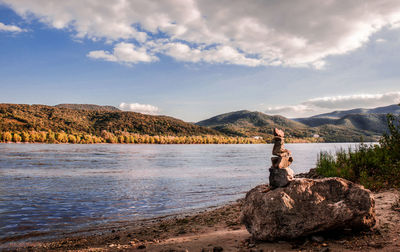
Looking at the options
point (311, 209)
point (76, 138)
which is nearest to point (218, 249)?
point (311, 209)

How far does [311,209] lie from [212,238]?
363 cm

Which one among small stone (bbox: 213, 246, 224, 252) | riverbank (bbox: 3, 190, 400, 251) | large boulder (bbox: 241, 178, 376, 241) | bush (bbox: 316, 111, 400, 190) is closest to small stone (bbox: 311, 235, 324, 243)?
riverbank (bbox: 3, 190, 400, 251)

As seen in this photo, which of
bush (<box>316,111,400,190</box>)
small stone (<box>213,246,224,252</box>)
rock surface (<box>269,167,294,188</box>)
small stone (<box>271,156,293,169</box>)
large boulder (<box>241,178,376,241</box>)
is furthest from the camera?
bush (<box>316,111,400,190</box>)

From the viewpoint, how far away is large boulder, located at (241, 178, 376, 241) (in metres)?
6.98

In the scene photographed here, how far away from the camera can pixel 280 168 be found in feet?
26.2

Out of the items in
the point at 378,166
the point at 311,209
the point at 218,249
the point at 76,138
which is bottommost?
the point at 218,249

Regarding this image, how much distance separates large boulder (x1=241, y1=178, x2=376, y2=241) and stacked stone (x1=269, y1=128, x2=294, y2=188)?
0.27 meters

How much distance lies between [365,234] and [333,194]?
129 cm

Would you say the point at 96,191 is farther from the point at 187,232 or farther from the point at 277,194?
the point at 277,194

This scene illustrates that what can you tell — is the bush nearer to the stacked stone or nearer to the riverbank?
the riverbank

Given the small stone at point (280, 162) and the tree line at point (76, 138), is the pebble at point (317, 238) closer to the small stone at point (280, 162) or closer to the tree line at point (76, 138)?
the small stone at point (280, 162)

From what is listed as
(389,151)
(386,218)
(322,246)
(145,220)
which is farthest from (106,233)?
(389,151)

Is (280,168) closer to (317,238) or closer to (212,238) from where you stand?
(317,238)

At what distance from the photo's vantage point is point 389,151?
16.1 metres
